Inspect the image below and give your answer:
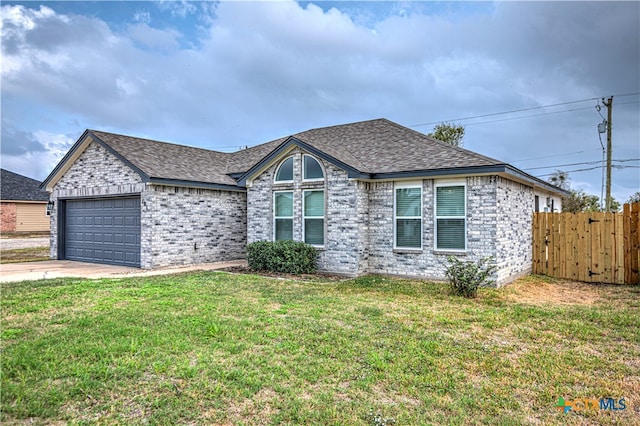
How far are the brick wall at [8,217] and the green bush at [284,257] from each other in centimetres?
2864

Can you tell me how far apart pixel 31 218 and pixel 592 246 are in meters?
38.0

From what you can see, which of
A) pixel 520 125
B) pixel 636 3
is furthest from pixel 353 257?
pixel 520 125

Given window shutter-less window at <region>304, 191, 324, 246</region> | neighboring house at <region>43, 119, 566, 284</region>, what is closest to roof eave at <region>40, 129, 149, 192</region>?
neighboring house at <region>43, 119, 566, 284</region>

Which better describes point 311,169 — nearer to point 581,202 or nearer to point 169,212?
point 169,212

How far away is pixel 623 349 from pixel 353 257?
268 inches

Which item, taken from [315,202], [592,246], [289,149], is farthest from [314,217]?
[592,246]

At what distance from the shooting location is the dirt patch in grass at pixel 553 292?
28.1 feet

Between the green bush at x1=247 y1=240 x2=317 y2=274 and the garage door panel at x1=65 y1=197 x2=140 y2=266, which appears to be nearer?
the green bush at x1=247 y1=240 x2=317 y2=274

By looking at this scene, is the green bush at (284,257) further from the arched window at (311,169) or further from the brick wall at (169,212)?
the brick wall at (169,212)

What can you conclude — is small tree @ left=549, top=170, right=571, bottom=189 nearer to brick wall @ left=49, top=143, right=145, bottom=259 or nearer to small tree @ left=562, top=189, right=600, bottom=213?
small tree @ left=562, top=189, right=600, bottom=213

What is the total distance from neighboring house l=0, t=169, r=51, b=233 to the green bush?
25762mm

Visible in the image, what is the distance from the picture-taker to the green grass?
3.53 meters

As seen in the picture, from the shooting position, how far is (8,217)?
30.6 meters

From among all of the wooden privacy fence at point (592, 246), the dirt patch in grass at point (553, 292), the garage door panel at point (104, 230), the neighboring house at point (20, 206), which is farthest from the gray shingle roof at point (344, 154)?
the neighboring house at point (20, 206)
